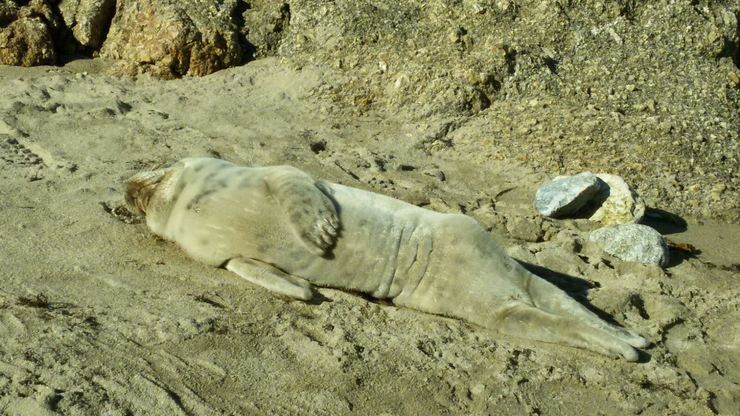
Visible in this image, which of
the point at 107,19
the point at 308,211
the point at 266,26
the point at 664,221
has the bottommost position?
the point at 664,221

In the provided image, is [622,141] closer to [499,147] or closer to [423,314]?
[499,147]

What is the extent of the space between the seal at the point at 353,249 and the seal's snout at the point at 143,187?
0.41ft

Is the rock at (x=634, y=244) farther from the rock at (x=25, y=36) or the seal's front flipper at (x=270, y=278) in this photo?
the rock at (x=25, y=36)

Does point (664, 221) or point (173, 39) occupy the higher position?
point (173, 39)

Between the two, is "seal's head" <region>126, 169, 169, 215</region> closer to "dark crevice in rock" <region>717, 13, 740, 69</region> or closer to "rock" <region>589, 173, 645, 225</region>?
"rock" <region>589, 173, 645, 225</region>

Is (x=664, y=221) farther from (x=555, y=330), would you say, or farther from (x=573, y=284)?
(x=555, y=330)

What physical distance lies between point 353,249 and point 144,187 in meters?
1.50

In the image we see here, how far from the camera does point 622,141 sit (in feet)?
25.3

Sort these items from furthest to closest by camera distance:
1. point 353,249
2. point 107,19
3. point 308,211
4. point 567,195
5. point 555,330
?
point 107,19 → point 567,195 → point 353,249 → point 308,211 → point 555,330

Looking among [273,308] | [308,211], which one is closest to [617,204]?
[308,211]

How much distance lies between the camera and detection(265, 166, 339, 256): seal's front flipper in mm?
5176

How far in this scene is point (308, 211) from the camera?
5.18 metres

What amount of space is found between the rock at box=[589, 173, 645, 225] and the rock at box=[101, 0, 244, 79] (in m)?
4.03

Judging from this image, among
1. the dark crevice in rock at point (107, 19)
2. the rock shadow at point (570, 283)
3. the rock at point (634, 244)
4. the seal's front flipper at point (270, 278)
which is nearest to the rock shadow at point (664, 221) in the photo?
the rock at point (634, 244)
